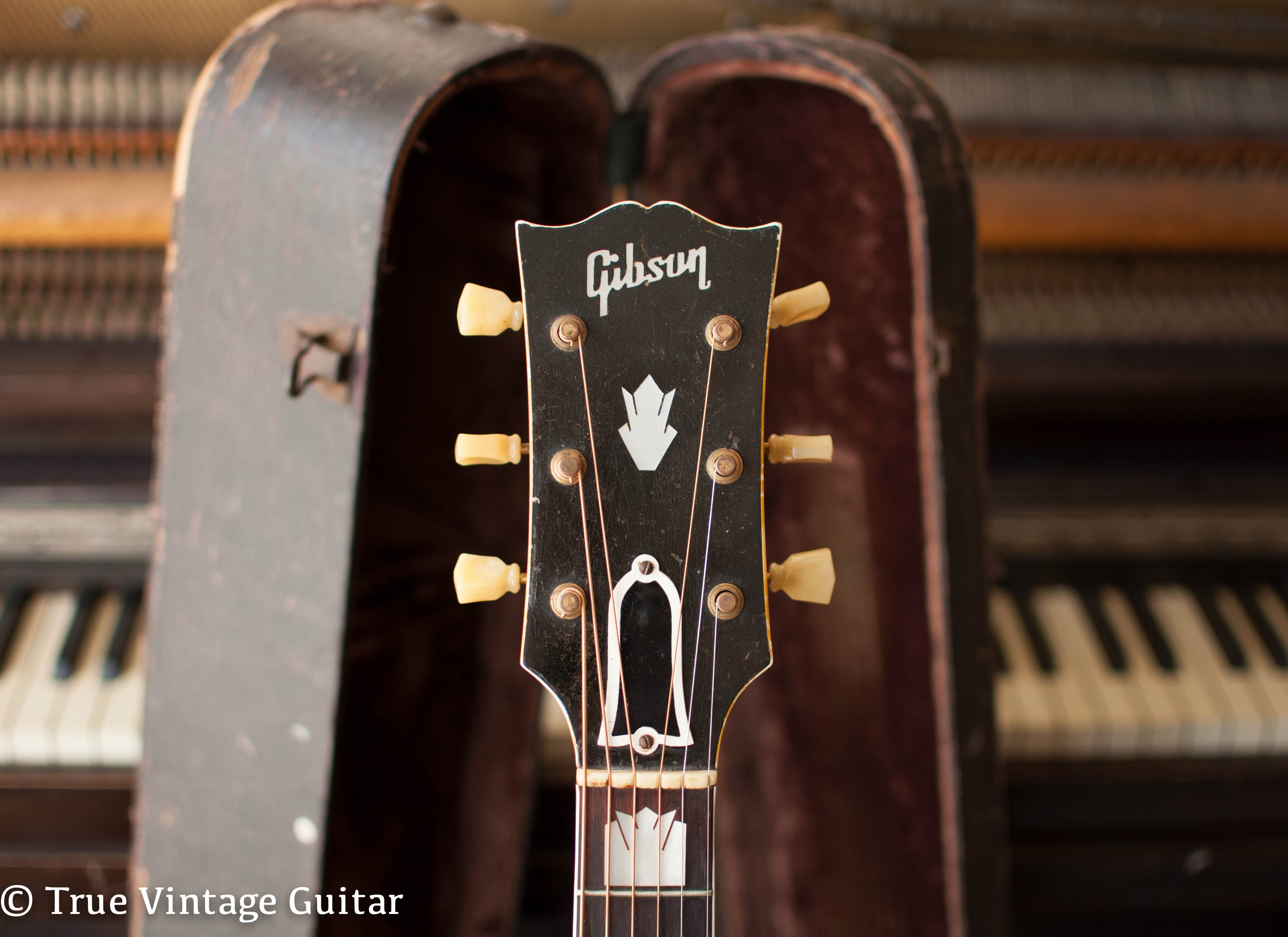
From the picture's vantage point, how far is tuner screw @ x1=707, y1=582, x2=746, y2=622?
543 millimetres

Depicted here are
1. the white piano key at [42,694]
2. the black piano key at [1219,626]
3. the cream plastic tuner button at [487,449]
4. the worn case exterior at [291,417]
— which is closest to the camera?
the cream plastic tuner button at [487,449]

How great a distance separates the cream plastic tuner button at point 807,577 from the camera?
548mm

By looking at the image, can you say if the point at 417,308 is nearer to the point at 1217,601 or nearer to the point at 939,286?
the point at 939,286

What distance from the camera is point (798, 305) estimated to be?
1.77 ft

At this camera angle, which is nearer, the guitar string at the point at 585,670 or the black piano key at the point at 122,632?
the guitar string at the point at 585,670

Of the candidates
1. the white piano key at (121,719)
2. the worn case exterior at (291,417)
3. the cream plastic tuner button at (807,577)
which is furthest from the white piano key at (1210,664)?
the white piano key at (121,719)

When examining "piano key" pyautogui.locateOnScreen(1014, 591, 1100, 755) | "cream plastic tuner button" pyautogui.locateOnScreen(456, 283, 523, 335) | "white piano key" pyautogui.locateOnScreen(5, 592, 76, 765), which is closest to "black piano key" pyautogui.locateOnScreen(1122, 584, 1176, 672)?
"piano key" pyautogui.locateOnScreen(1014, 591, 1100, 755)

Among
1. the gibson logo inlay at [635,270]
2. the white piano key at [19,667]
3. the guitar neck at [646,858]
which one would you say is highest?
the gibson logo inlay at [635,270]

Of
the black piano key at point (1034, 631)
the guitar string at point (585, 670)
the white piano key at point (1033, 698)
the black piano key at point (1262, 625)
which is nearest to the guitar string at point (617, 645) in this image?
the guitar string at point (585, 670)

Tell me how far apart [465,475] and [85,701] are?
1.58ft

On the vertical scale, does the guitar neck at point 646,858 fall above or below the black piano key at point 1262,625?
below

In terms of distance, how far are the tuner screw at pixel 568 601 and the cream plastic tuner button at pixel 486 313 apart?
0.55 ft

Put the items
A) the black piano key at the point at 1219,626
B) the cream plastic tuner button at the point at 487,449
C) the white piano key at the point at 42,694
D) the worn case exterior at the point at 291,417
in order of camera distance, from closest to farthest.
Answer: the cream plastic tuner button at the point at 487,449, the worn case exterior at the point at 291,417, the white piano key at the point at 42,694, the black piano key at the point at 1219,626

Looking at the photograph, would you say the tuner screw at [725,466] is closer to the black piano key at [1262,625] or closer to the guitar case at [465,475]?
the guitar case at [465,475]
